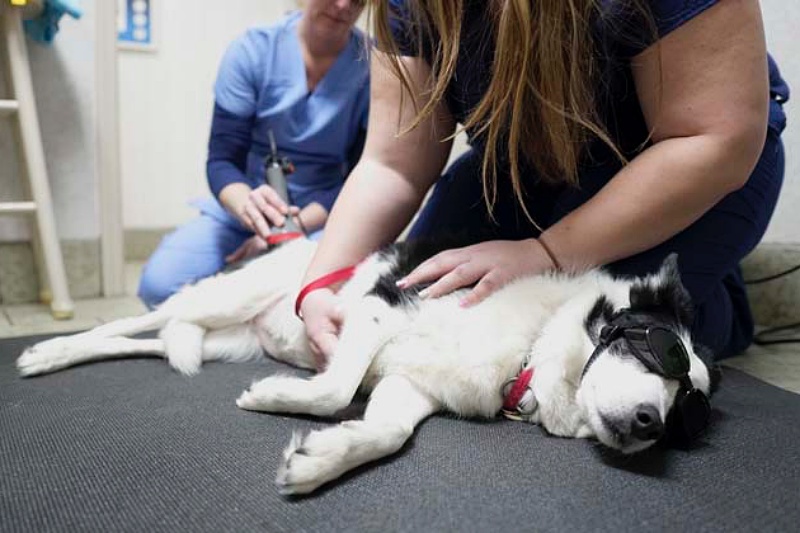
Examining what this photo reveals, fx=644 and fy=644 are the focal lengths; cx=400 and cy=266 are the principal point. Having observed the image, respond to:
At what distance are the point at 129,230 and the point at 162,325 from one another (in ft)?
8.18

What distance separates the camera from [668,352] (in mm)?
984

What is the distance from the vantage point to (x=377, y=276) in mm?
1348

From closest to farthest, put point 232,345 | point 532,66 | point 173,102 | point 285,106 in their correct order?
1. point 532,66
2. point 232,345
3. point 285,106
4. point 173,102

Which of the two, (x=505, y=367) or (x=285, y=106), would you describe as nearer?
(x=505, y=367)

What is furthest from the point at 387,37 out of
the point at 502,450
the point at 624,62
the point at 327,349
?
the point at 502,450

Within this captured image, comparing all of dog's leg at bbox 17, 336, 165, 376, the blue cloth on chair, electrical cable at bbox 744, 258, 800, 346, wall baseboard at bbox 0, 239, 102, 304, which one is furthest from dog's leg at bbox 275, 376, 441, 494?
wall baseboard at bbox 0, 239, 102, 304

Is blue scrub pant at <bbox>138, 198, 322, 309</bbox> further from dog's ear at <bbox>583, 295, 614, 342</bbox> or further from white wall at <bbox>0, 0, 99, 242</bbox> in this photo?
dog's ear at <bbox>583, 295, 614, 342</bbox>

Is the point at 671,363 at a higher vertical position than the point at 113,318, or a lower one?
higher

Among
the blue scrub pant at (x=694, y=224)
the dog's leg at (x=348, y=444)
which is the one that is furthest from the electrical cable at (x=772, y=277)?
the dog's leg at (x=348, y=444)

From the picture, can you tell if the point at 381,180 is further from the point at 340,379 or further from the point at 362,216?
the point at 340,379

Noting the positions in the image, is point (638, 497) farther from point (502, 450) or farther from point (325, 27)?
point (325, 27)

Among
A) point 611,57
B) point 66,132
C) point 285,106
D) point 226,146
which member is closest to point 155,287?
point 226,146

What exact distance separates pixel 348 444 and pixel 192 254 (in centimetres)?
148

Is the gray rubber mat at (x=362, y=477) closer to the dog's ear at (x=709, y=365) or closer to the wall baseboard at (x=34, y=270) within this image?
the dog's ear at (x=709, y=365)
